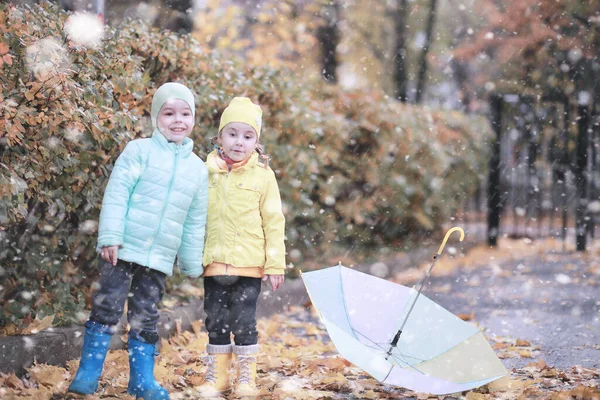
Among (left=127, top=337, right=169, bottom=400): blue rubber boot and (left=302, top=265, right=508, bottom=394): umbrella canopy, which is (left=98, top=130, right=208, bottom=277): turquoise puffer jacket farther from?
(left=302, top=265, right=508, bottom=394): umbrella canopy

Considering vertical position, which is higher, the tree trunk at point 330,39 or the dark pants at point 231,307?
the tree trunk at point 330,39

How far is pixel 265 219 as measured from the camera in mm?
4160

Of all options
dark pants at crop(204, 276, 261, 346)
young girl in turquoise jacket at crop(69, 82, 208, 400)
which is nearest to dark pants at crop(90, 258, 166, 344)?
young girl in turquoise jacket at crop(69, 82, 208, 400)

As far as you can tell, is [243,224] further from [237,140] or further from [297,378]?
[297,378]

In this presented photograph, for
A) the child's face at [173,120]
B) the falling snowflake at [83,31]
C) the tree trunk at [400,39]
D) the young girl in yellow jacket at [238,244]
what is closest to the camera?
the child's face at [173,120]

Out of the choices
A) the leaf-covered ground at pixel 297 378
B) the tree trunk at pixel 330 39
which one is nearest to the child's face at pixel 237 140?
the leaf-covered ground at pixel 297 378

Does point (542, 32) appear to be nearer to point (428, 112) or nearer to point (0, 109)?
point (428, 112)

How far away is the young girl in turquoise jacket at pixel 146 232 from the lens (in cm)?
375

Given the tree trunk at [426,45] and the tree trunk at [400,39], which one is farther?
the tree trunk at [400,39]

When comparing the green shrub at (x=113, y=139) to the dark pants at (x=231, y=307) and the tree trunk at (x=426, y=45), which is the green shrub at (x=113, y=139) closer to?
the dark pants at (x=231, y=307)

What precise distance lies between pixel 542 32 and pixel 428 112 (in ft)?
16.1

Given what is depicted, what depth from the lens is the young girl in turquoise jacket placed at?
3.75 meters

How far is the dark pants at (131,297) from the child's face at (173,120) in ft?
2.16

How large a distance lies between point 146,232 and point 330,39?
15.2 meters
